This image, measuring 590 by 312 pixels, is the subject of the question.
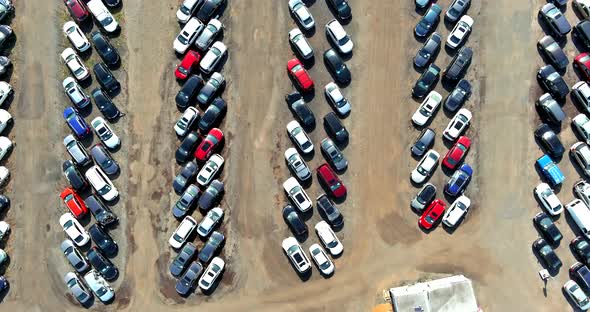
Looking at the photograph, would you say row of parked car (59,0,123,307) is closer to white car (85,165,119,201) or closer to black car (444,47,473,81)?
white car (85,165,119,201)

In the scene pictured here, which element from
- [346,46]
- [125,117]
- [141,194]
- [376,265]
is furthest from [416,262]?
[125,117]

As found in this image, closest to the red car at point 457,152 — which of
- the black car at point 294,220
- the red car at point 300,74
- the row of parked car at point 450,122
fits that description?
the row of parked car at point 450,122

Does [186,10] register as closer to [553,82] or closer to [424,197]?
[424,197]

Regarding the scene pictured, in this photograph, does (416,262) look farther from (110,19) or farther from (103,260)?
(110,19)

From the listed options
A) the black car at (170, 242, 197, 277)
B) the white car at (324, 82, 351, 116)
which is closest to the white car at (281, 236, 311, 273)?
the black car at (170, 242, 197, 277)

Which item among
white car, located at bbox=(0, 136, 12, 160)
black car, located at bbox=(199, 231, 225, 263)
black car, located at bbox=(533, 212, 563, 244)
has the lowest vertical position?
black car, located at bbox=(199, 231, 225, 263)
